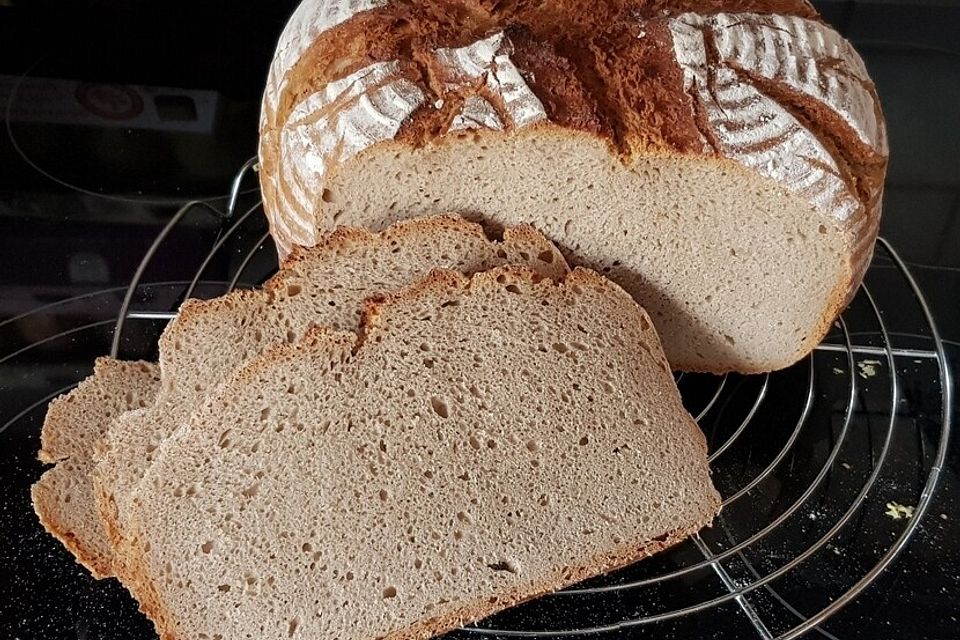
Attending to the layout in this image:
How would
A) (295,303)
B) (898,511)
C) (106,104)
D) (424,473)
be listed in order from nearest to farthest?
(424,473)
(295,303)
(898,511)
(106,104)

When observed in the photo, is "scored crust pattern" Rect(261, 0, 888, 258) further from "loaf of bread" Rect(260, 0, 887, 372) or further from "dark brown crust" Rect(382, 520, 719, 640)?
"dark brown crust" Rect(382, 520, 719, 640)

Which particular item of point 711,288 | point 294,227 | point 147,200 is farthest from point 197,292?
point 711,288

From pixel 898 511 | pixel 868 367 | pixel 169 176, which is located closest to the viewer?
pixel 898 511

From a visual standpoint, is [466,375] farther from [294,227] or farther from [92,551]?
[92,551]

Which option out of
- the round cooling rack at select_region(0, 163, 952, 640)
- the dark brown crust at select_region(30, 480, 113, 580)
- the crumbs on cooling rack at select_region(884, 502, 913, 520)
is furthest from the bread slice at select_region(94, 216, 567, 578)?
the crumbs on cooling rack at select_region(884, 502, 913, 520)

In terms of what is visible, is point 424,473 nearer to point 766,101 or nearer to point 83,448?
point 83,448

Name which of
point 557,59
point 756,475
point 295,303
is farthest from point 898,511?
point 295,303

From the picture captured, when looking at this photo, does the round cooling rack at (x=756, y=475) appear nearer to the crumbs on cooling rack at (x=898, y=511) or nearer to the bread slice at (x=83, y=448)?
the crumbs on cooling rack at (x=898, y=511)
